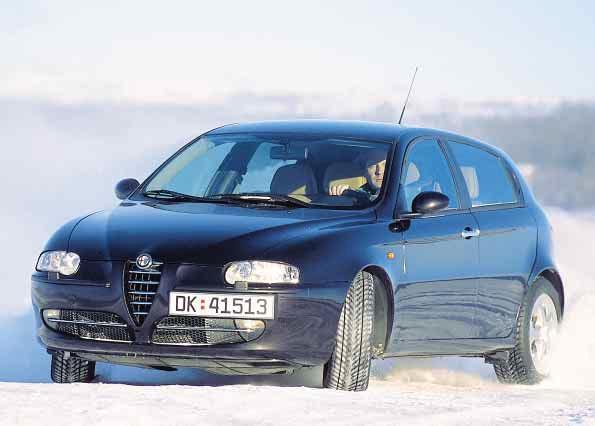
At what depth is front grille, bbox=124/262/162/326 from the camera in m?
9.06

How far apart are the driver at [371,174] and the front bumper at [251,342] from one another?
3.98 feet

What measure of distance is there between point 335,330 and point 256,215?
86 cm

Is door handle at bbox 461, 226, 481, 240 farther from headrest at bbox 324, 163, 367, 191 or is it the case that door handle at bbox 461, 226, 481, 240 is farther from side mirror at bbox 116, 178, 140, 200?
side mirror at bbox 116, 178, 140, 200

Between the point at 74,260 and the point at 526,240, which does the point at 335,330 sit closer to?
the point at 74,260

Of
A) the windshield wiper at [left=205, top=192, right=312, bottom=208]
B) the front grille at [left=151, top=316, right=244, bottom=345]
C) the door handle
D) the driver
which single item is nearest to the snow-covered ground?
the front grille at [left=151, top=316, right=244, bottom=345]

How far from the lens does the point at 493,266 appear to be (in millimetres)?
11203

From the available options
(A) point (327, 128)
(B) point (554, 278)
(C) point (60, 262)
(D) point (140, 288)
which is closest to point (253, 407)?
(D) point (140, 288)

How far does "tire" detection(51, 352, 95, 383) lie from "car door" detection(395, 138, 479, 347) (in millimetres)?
1778

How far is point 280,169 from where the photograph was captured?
414 inches

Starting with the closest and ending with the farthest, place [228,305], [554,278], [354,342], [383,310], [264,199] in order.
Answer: [228,305] → [354,342] → [383,310] → [264,199] → [554,278]

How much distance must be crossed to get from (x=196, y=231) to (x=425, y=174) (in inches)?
82.8

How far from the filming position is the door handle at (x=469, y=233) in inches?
426

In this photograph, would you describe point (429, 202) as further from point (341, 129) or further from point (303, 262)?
point (303, 262)

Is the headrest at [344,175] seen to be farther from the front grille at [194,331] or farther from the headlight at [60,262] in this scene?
the headlight at [60,262]
